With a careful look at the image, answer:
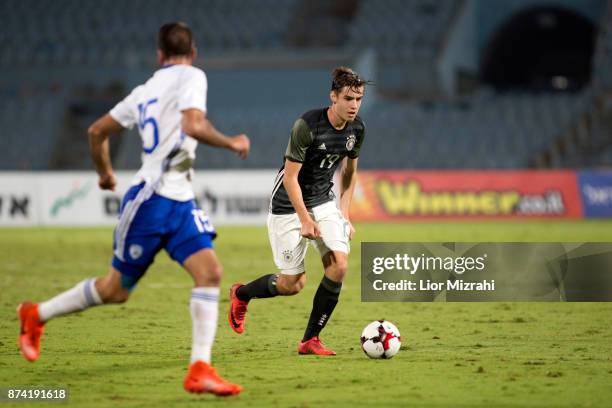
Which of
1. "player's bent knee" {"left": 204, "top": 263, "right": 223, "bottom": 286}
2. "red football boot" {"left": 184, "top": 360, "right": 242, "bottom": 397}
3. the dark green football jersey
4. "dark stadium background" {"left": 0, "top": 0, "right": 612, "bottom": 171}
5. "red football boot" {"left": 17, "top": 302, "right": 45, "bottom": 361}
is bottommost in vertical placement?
"red football boot" {"left": 184, "top": 360, "right": 242, "bottom": 397}

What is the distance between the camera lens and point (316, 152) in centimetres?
793

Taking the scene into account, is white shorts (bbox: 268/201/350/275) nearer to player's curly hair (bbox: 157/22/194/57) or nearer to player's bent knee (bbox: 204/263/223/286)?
player's bent knee (bbox: 204/263/223/286)

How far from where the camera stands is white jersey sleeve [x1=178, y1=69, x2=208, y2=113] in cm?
596

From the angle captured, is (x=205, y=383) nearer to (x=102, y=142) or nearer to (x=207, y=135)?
(x=207, y=135)

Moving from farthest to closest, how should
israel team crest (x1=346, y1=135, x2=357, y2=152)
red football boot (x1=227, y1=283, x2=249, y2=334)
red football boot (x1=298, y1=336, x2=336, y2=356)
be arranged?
red football boot (x1=227, y1=283, x2=249, y2=334) → israel team crest (x1=346, y1=135, x2=357, y2=152) → red football boot (x1=298, y1=336, x2=336, y2=356)

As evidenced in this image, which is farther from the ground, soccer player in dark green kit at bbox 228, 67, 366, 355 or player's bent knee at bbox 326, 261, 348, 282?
soccer player in dark green kit at bbox 228, 67, 366, 355

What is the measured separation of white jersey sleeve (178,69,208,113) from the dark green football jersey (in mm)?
1739

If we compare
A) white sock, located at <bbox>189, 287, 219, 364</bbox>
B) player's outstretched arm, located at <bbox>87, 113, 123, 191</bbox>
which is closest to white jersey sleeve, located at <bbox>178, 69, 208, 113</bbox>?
player's outstretched arm, located at <bbox>87, 113, 123, 191</bbox>

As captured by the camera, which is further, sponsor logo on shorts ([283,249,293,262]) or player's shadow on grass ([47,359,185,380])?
sponsor logo on shorts ([283,249,293,262])

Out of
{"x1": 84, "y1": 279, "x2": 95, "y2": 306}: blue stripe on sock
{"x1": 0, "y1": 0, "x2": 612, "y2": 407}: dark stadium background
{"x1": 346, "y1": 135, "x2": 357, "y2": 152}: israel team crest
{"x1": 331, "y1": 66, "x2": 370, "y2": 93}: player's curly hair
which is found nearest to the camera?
{"x1": 84, "y1": 279, "x2": 95, "y2": 306}: blue stripe on sock

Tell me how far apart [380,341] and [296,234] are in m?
1.12

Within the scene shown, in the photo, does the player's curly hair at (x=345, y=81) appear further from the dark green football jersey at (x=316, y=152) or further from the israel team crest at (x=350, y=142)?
the israel team crest at (x=350, y=142)

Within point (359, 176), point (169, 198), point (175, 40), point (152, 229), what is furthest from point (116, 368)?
point (359, 176)

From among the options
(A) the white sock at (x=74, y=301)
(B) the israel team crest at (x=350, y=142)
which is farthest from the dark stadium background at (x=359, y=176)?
(B) the israel team crest at (x=350, y=142)
